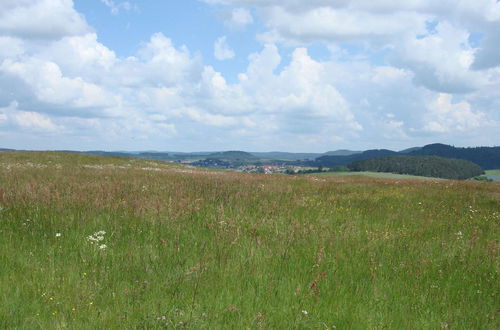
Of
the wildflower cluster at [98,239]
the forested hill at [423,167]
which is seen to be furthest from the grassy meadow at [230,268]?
the forested hill at [423,167]

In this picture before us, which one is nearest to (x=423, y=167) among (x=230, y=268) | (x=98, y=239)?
(x=230, y=268)

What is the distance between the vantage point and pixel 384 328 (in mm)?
3799

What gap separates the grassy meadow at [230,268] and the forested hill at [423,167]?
577 feet

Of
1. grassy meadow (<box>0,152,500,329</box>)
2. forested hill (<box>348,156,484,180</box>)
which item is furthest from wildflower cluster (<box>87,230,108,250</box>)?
forested hill (<box>348,156,484,180</box>)

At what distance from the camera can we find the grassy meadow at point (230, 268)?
3.82 m

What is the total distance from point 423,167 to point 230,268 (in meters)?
199

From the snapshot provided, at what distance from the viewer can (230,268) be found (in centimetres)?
487

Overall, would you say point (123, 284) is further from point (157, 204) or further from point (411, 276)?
point (411, 276)

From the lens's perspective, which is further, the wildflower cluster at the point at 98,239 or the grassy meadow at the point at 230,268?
the wildflower cluster at the point at 98,239

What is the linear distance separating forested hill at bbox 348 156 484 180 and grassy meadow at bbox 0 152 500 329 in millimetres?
Answer: 176013

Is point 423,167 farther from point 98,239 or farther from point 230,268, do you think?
point 98,239

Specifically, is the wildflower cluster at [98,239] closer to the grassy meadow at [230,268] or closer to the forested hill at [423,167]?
the grassy meadow at [230,268]

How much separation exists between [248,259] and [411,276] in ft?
8.20

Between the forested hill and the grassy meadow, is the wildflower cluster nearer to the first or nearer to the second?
the grassy meadow
